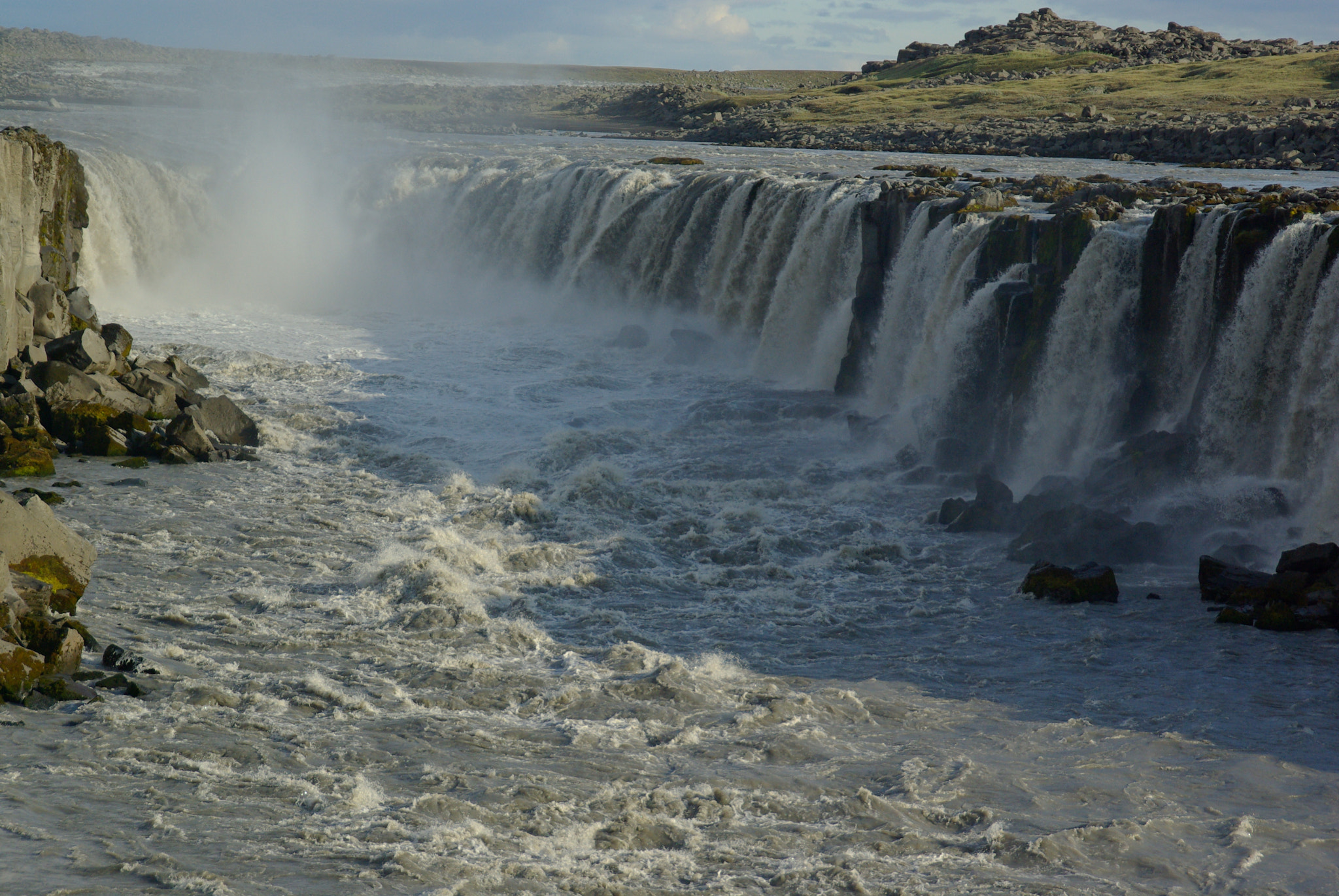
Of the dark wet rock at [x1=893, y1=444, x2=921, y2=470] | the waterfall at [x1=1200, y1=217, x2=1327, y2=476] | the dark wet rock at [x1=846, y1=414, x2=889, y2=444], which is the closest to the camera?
the waterfall at [x1=1200, y1=217, x2=1327, y2=476]

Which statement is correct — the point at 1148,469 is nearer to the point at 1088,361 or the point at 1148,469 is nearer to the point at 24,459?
the point at 1088,361

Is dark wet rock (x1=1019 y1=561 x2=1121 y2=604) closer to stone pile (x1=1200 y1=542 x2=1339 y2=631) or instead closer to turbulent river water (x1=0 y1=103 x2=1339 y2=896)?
turbulent river water (x1=0 y1=103 x2=1339 y2=896)

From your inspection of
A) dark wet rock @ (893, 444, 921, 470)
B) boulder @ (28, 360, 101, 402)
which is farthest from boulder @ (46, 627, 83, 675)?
dark wet rock @ (893, 444, 921, 470)

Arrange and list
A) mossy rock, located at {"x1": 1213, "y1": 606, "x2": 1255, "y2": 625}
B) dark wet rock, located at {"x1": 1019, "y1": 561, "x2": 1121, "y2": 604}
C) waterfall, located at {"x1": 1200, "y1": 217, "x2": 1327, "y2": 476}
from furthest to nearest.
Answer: waterfall, located at {"x1": 1200, "y1": 217, "x2": 1327, "y2": 476}
dark wet rock, located at {"x1": 1019, "y1": 561, "x2": 1121, "y2": 604}
mossy rock, located at {"x1": 1213, "y1": 606, "x2": 1255, "y2": 625}

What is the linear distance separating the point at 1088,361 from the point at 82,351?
16483 mm

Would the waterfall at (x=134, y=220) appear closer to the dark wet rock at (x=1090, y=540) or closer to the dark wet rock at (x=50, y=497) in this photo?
the dark wet rock at (x=50, y=497)

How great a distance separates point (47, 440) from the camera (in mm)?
17641

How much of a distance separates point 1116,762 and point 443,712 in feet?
19.9

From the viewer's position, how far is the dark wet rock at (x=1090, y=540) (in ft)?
50.9

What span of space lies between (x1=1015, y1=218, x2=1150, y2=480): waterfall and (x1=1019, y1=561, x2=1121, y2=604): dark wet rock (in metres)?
4.51

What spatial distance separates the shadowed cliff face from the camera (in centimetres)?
1869

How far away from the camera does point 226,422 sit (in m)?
19.4

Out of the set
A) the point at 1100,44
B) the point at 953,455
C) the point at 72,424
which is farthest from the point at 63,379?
the point at 1100,44

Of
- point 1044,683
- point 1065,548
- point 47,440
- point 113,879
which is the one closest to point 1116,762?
point 1044,683
